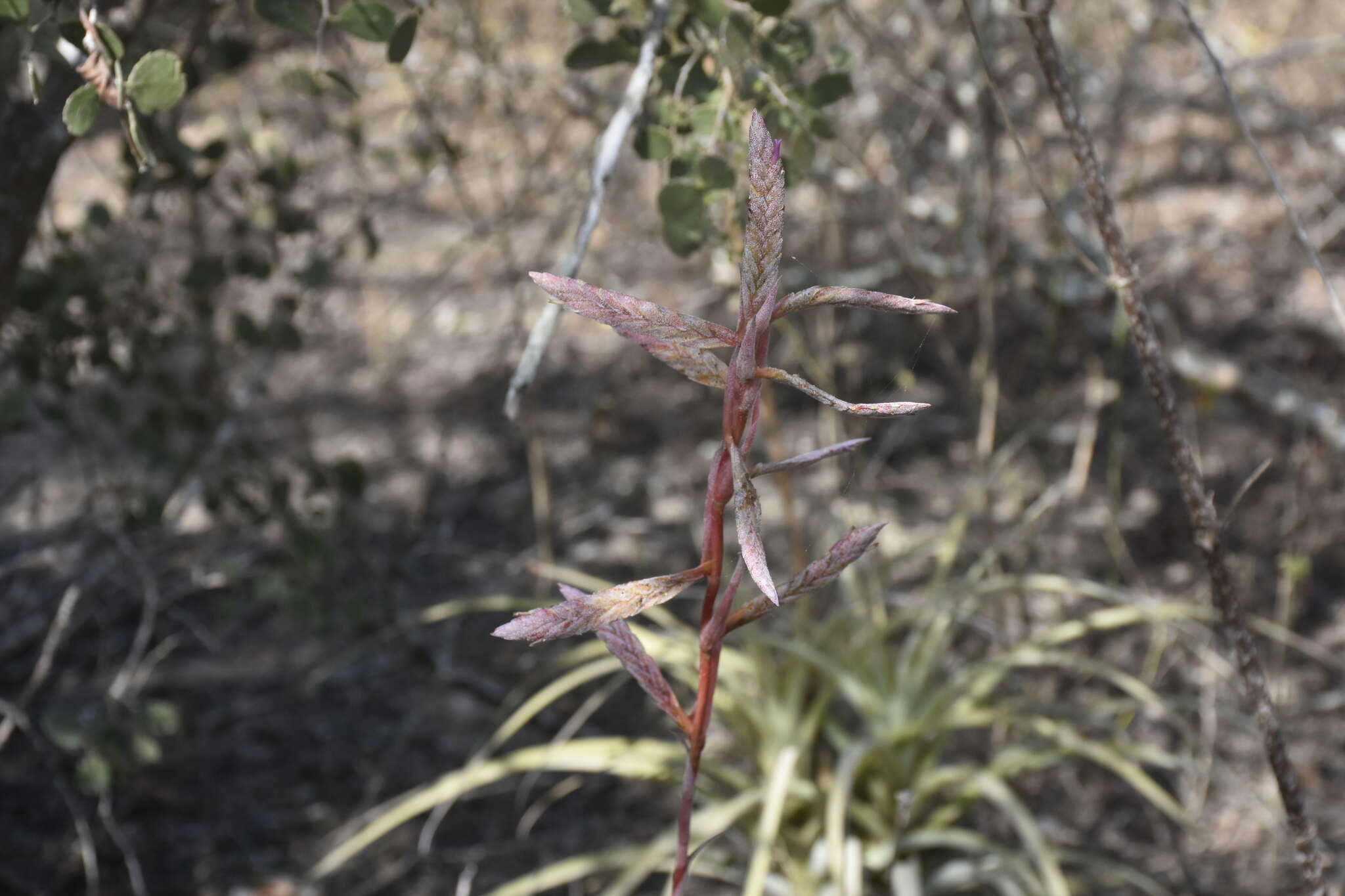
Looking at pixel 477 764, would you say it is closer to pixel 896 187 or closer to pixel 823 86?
pixel 823 86

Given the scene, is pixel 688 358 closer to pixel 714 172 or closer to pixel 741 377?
pixel 741 377

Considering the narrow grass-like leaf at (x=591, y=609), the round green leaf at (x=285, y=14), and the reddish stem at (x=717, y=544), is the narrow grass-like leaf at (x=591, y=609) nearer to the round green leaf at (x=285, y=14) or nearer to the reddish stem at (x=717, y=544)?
the reddish stem at (x=717, y=544)

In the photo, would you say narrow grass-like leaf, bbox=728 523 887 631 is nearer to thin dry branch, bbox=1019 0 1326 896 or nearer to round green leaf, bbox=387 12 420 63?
thin dry branch, bbox=1019 0 1326 896

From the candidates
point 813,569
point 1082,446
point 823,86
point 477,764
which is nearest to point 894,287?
point 1082,446

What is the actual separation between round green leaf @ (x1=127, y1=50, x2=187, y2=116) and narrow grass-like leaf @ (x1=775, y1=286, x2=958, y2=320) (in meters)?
0.54

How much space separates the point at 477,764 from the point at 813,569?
107cm

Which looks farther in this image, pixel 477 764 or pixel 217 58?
pixel 477 764

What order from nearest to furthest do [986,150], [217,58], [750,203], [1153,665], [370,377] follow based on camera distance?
[750,203], [217,58], [986,150], [1153,665], [370,377]

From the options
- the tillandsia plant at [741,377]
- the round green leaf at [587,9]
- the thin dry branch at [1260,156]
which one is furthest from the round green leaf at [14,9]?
the thin dry branch at [1260,156]

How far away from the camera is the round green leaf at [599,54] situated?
0.92m

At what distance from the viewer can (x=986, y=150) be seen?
1.58 metres

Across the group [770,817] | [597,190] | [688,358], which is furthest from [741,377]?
[770,817]

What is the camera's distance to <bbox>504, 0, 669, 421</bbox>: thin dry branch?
2.34 ft

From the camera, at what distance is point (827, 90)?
0.92m
